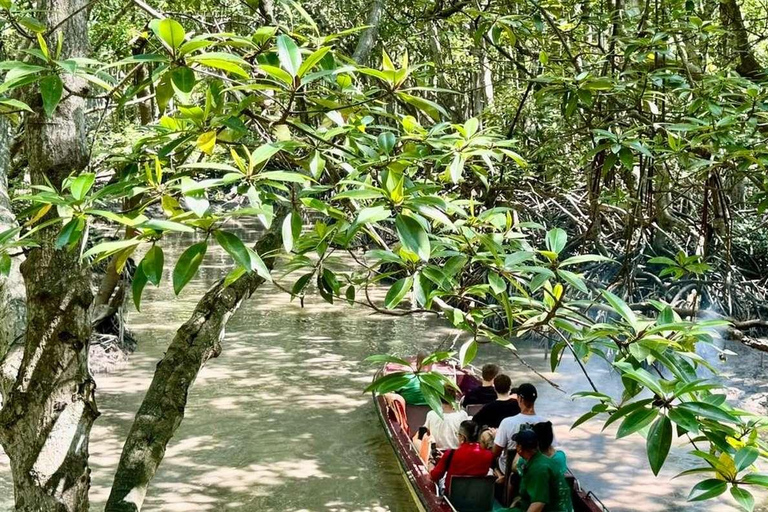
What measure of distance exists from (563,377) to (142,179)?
29.7 ft

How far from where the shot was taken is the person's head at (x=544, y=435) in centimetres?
466

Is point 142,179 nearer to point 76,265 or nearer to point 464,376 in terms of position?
point 76,265

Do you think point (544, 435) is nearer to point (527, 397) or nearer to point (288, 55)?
point (527, 397)

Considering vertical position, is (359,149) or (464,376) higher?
(359,149)

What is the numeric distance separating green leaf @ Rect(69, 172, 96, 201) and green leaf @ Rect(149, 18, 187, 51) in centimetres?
33

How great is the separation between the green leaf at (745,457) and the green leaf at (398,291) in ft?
2.59

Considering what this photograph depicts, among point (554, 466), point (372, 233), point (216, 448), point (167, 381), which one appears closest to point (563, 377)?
point (216, 448)

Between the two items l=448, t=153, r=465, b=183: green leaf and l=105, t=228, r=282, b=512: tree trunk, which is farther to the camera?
l=105, t=228, r=282, b=512: tree trunk

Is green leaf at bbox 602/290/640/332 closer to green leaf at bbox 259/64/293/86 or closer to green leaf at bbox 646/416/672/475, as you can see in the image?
green leaf at bbox 646/416/672/475

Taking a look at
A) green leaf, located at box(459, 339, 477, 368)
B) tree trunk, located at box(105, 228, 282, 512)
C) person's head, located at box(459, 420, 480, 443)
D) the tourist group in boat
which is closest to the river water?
the tourist group in boat

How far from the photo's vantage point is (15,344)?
8.48ft

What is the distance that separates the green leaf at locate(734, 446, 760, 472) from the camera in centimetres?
161

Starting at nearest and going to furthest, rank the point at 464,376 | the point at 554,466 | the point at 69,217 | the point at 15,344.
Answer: the point at 69,217 → the point at 15,344 → the point at 554,466 → the point at 464,376

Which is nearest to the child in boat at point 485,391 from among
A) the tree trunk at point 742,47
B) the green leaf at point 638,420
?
the tree trunk at point 742,47
